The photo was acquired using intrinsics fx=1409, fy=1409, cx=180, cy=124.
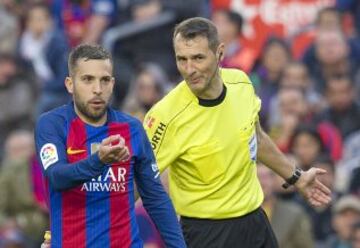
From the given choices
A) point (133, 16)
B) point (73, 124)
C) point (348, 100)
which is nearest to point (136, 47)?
point (133, 16)

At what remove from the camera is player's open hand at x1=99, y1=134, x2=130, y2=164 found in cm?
702

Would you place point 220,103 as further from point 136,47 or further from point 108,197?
point 136,47

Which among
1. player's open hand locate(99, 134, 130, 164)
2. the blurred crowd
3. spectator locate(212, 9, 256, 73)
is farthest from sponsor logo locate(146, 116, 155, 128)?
spectator locate(212, 9, 256, 73)

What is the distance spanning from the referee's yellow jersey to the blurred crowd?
317 centimetres

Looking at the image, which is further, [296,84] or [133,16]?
[133,16]

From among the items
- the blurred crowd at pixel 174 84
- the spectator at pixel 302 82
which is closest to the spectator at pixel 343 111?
the blurred crowd at pixel 174 84

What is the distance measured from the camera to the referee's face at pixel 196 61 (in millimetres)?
8297

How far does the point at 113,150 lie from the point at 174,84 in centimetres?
878

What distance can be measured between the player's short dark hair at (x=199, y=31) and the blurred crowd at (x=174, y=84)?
3545mm

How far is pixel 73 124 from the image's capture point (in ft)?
24.9

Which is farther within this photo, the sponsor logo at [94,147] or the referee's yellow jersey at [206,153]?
the referee's yellow jersey at [206,153]

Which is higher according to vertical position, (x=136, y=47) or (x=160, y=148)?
(x=136, y=47)

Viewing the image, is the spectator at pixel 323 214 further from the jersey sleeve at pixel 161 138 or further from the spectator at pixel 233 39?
the jersey sleeve at pixel 161 138

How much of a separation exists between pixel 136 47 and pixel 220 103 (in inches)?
319
